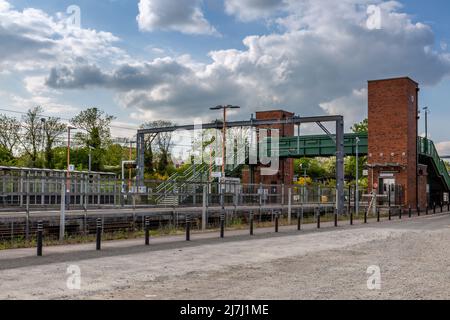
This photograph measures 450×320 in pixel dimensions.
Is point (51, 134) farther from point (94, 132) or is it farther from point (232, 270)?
point (232, 270)

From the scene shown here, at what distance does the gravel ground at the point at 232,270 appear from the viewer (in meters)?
9.23

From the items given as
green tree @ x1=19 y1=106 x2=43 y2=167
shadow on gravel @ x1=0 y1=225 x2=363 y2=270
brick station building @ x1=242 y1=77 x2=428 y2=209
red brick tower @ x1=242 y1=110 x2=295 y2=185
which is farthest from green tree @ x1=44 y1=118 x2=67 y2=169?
shadow on gravel @ x1=0 y1=225 x2=363 y2=270

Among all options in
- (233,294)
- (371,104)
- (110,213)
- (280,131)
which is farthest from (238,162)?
(233,294)

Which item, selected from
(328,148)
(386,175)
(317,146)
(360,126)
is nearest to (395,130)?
(386,175)

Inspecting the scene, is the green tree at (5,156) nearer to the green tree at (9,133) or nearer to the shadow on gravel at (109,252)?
the green tree at (9,133)

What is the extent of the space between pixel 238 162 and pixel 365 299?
154 feet

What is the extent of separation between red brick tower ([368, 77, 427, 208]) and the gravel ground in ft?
96.5

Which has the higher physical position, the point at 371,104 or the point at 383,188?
the point at 371,104

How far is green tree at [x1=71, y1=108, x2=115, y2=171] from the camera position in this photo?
2596 inches

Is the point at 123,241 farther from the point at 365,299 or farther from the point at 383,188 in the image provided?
the point at 383,188

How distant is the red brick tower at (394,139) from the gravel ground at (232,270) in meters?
29.4

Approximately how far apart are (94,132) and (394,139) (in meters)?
36.2

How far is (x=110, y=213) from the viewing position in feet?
73.1
